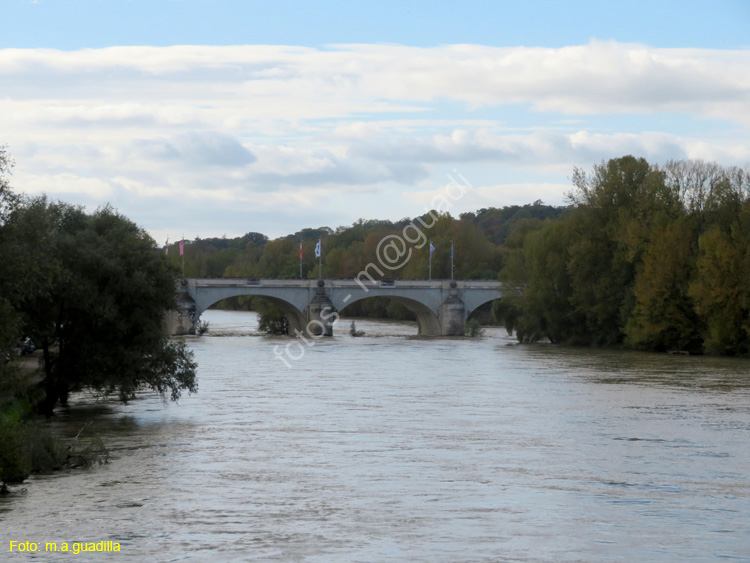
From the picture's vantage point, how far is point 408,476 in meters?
21.7

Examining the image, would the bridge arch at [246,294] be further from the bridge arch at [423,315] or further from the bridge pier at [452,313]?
the bridge pier at [452,313]

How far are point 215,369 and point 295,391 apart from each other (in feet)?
34.9

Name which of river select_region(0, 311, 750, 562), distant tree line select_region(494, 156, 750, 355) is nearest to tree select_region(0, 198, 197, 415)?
river select_region(0, 311, 750, 562)

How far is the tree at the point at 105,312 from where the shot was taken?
1189 inches

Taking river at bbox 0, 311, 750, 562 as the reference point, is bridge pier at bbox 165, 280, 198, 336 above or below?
above

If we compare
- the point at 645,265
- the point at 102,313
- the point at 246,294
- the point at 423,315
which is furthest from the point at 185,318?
the point at 102,313

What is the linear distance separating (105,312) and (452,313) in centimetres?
5964

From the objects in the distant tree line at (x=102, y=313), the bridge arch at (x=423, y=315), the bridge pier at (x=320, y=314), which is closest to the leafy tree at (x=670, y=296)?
the bridge arch at (x=423, y=315)

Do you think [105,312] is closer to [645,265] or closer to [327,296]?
[645,265]

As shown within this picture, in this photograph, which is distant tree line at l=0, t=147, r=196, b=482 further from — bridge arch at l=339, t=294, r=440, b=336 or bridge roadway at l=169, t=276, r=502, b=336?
bridge arch at l=339, t=294, r=440, b=336

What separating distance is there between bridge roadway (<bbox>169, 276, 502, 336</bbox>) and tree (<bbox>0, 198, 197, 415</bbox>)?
49.9 meters

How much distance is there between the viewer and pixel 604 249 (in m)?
70.4

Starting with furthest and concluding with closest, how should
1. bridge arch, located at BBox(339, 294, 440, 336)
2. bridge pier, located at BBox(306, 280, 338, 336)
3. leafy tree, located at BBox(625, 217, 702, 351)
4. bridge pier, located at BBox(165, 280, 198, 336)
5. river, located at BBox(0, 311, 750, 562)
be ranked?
bridge arch, located at BBox(339, 294, 440, 336) < bridge pier, located at BBox(306, 280, 338, 336) < bridge pier, located at BBox(165, 280, 198, 336) < leafy tree, located at BBox(625, 217, 702, 351) < river, located at BBox(0, 311, 750, 562)

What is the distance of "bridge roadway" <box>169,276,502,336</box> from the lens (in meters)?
83.5
